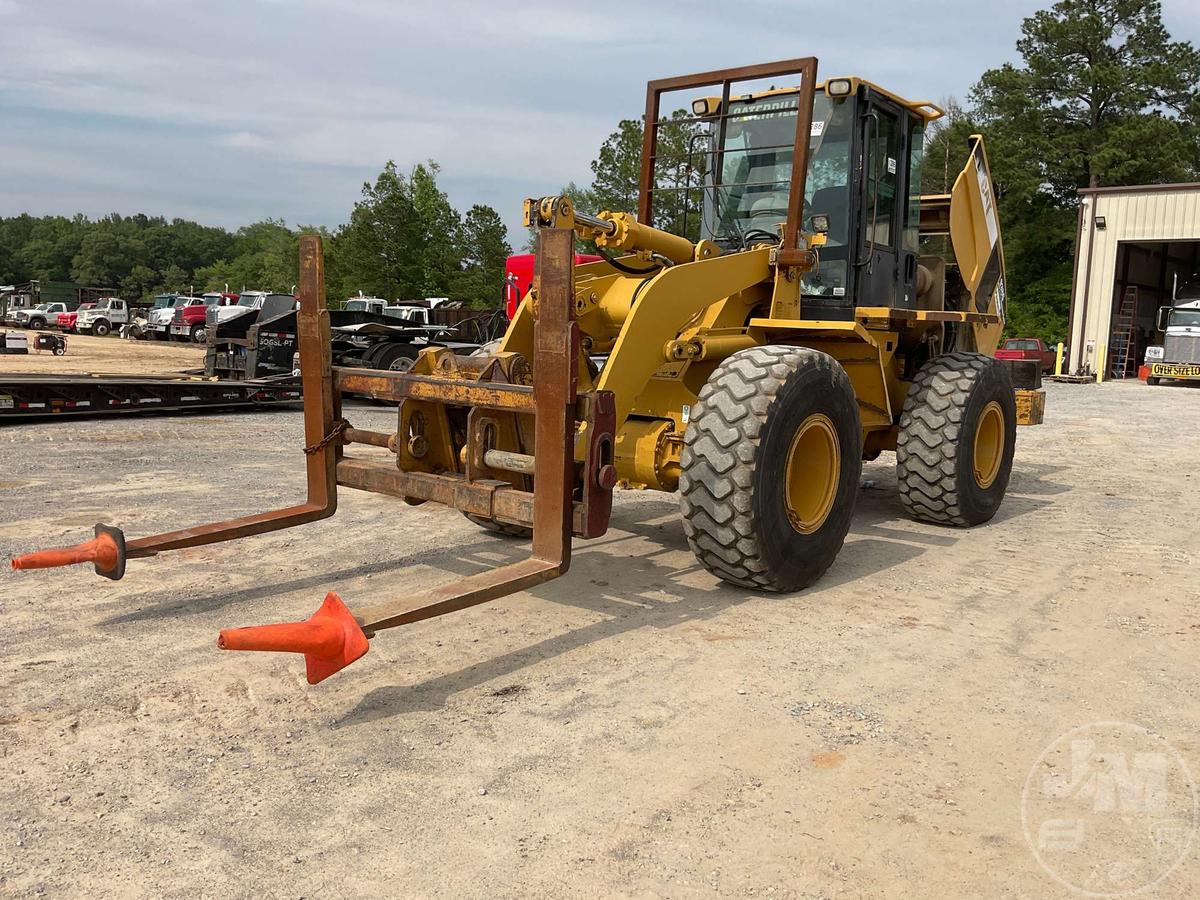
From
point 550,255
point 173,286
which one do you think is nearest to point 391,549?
point 550,255

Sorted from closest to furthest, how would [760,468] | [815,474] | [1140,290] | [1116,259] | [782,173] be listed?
1. [760,468]
2. [815,474]
3. [782,173]
4. [1116,259]
5. [1140,290]

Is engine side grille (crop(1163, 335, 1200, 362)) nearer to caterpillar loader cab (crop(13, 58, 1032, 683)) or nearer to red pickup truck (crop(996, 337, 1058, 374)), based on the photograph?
red pickup truck (crop(996, 337, 1058, 374))

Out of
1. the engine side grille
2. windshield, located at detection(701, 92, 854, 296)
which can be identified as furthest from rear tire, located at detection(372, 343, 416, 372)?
the engine side grille

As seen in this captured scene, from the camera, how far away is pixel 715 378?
17.4 feet

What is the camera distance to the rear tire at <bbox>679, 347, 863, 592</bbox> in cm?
501

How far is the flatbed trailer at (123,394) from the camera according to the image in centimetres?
1204

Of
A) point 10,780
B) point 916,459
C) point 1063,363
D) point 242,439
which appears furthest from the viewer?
point 1063,363

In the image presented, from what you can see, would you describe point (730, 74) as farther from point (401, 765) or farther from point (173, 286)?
point (173, 286)

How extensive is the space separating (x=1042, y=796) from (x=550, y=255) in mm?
2878

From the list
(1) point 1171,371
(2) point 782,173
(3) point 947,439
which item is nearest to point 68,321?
(1) point 1171,371

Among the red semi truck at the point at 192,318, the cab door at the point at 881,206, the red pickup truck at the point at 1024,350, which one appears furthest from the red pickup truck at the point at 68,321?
the cab door at the point at 881,206

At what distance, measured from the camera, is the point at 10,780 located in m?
3.20

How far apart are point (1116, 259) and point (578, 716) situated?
1273 inches

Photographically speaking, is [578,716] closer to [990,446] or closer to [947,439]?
[947,439]
